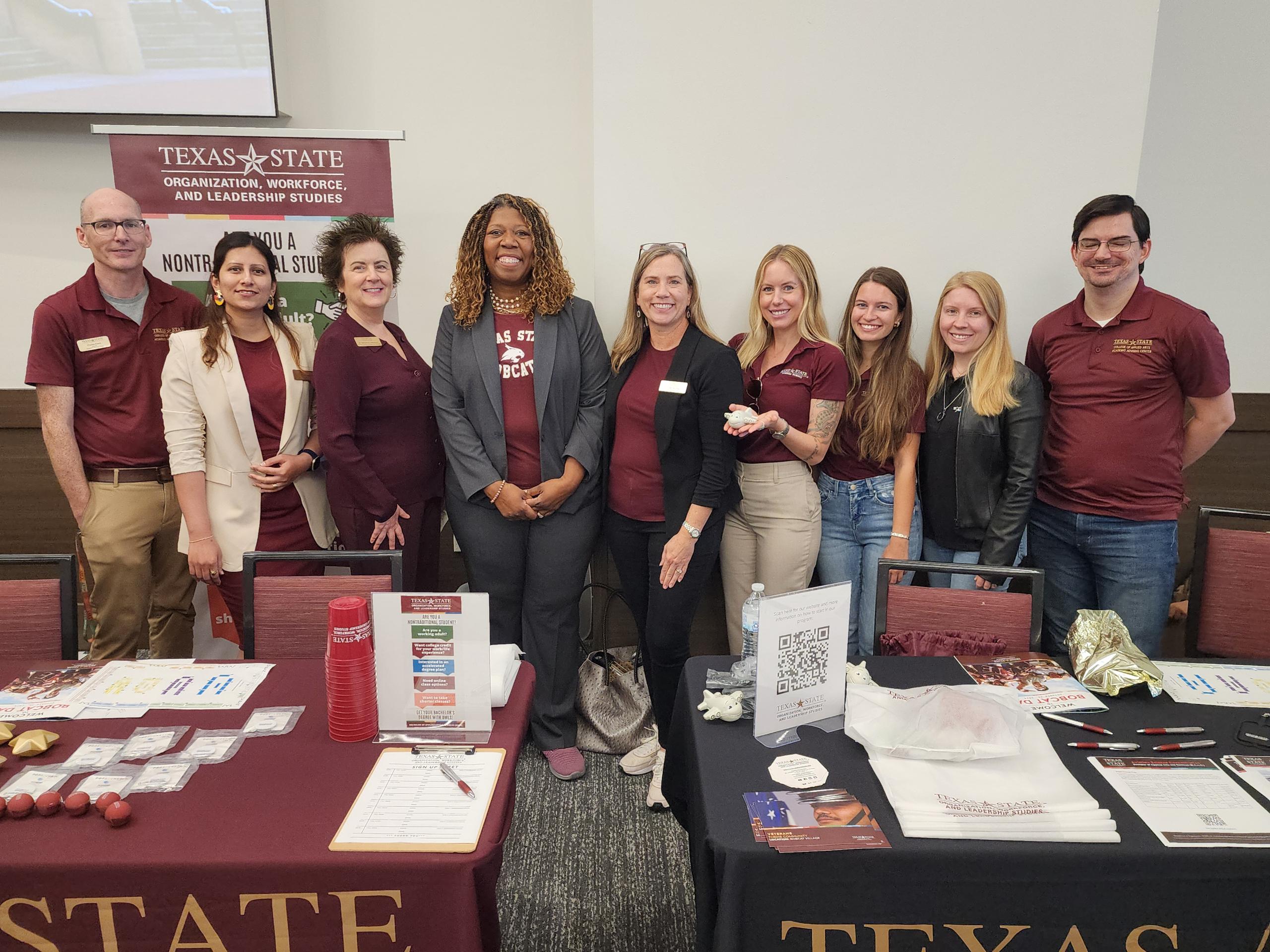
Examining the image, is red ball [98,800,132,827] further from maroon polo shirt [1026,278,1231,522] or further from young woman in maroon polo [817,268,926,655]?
maroon polo shirt [1026,278,1231,522]

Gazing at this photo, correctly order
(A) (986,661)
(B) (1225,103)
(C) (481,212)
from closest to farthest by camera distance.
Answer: (A) (986,661) < (C) (481,212) < (B) (1225,103)

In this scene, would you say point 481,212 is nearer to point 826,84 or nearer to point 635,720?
point 826,84

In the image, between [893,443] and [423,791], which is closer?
[423,791]

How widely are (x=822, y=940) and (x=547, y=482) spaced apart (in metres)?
1.43

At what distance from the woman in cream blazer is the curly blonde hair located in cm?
58

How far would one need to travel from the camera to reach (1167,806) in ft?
3.68

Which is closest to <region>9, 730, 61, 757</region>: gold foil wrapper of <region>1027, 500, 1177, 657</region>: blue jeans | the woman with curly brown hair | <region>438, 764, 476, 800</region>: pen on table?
<region>438, 764, 476, 800</region>: pen on table

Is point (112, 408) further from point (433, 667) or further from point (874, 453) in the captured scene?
point (874, 453)

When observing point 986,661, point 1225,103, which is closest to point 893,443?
point 986,661

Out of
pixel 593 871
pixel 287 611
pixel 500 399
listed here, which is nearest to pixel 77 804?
pixel 287 611

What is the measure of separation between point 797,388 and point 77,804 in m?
1.95

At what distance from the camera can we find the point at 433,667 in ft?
4.14

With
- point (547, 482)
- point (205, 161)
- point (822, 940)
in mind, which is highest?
point (205, 161)

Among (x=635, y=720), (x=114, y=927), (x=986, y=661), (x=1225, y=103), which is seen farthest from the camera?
(x=1225, y=103)
